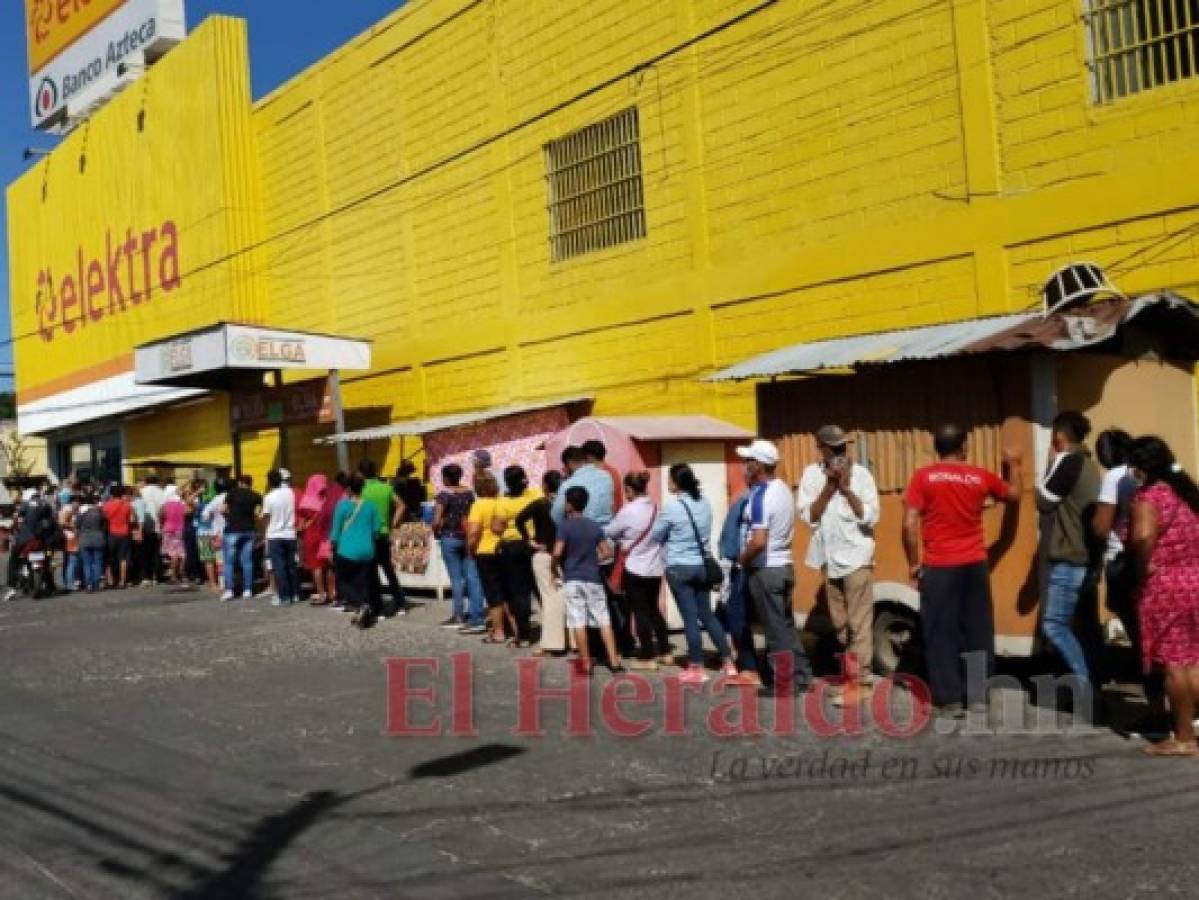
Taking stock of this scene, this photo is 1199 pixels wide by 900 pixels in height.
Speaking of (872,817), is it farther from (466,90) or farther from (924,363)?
(466,90)

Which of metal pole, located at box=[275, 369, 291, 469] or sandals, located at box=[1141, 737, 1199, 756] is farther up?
metal pole, located at box=[275, 369, 291, 469]

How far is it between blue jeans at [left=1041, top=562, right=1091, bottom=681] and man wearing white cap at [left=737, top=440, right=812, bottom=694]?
1795 mm

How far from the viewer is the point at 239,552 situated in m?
17.6

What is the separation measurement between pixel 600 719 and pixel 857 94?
296 inches

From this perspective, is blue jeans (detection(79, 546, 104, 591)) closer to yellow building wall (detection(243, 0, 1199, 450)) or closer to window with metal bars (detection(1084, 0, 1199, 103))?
yellow building wall (detection(243, 0, 1199, 450))

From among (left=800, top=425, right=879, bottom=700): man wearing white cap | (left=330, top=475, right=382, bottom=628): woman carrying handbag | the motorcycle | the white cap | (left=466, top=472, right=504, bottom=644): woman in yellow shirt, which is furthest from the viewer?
the motorcycle

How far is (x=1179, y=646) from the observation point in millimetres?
6867

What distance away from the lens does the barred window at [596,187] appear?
16500 millimetres

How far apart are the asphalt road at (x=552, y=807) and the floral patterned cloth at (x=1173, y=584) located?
1.90 ft

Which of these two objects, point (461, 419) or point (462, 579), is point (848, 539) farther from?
point (461, 419)

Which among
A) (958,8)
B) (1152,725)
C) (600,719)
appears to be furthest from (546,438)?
(1152,725)

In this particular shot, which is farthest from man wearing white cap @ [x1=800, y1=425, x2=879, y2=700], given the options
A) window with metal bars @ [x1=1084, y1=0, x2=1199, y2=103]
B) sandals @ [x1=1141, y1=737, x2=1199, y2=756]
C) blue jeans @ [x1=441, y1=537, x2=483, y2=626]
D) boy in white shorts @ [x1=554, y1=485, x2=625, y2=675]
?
blue jeans @ [x1=441, y1=537, x2=483, y2=626]

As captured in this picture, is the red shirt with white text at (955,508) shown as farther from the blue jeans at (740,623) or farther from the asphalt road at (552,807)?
the blue jeans at (740,623)

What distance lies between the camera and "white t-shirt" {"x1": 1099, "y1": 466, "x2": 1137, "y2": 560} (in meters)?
7.58
